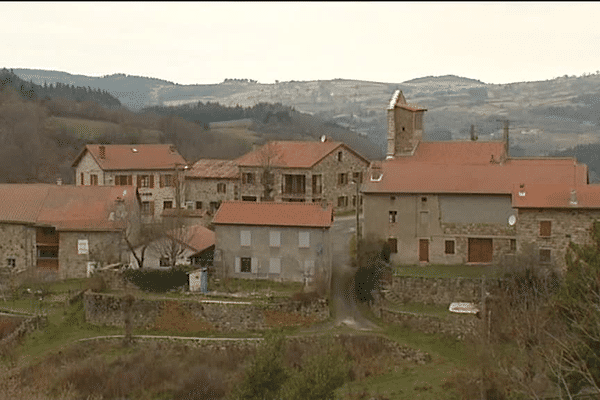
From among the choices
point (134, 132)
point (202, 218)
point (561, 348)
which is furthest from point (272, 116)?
point (561, 348)

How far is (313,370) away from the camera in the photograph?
2600cm

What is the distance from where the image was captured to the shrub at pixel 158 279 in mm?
39406

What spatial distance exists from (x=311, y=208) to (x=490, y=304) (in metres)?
9.91

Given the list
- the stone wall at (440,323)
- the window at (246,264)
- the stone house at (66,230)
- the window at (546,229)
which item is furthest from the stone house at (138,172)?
the window at (546,229)

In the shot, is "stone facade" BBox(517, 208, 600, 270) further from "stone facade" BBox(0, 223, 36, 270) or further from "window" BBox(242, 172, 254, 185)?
"stone facade" BBox(0, 223, 36, 270)

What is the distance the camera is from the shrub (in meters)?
39.4

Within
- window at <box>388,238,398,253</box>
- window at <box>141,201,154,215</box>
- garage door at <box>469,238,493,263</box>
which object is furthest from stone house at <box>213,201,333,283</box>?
window at <box>141,201,154,215</box>

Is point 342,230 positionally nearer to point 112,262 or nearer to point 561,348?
point 112,262

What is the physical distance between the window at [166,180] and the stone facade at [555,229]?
2850cm

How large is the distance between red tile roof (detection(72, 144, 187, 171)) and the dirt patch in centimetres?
2167

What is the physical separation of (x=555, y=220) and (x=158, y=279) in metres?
18.3

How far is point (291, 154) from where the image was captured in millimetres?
56062

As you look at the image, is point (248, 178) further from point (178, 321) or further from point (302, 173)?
point (178, 321)

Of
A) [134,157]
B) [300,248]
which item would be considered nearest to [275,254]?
[300,248]
